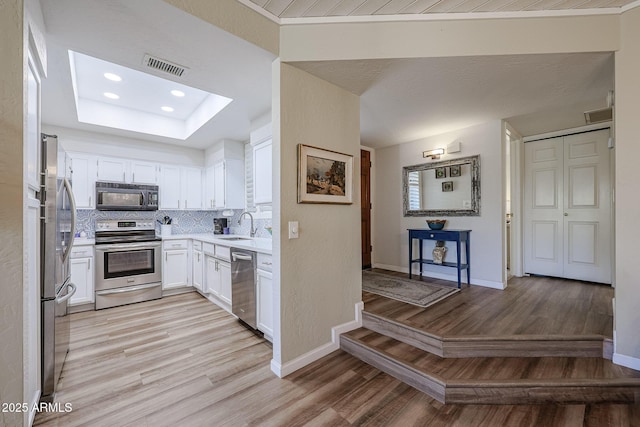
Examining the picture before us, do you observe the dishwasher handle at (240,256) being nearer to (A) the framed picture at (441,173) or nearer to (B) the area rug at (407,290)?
(B) the area rug at (407,290)

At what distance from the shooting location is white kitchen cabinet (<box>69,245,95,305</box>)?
11.0 ft

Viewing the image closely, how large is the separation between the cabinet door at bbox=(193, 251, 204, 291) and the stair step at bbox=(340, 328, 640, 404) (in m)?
2.86

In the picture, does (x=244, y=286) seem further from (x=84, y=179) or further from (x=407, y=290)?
(x=84, y=179)

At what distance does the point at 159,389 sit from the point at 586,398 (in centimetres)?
293

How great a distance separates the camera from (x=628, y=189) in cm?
191

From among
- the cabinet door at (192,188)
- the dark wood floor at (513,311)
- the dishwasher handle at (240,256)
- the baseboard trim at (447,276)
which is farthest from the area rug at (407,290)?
the cabinet door at (192,188)

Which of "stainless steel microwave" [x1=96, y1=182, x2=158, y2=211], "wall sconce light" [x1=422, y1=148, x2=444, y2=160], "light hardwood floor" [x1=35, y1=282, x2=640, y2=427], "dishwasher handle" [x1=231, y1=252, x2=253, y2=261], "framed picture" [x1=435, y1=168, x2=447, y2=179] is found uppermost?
"wall sconce light" [x1=422, y1=148, x2=444, y2=160]

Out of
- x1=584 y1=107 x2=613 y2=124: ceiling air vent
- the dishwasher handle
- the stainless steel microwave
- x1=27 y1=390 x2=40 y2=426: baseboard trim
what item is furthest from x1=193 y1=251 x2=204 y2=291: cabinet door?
x1=584 y1=107 x2=613 y2=124: ceiling air vent

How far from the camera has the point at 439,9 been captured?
6.50ft

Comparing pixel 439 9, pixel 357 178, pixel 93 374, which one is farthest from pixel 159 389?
pixel 439 9

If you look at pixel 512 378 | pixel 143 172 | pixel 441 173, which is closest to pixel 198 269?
pixel 143 172

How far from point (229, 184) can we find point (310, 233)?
255 cm

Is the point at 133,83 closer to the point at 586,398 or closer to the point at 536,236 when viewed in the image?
the point at 586,398

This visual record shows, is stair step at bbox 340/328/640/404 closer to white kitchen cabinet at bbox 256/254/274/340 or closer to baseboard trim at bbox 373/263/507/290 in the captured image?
white kitchen cabinet at bbox 256/254/274/340
